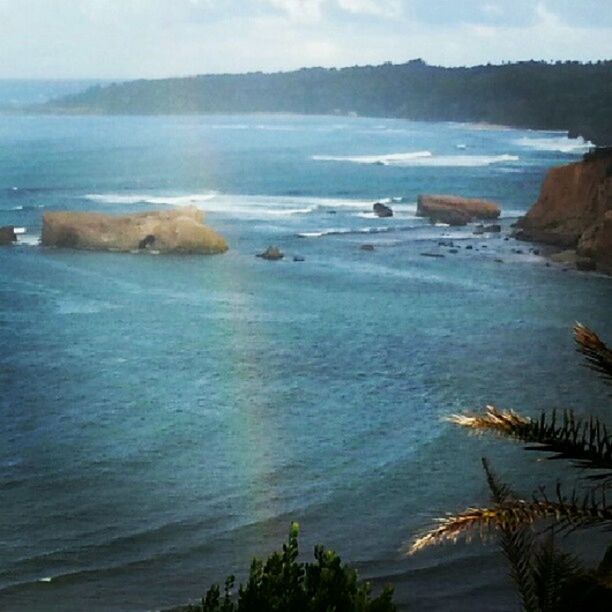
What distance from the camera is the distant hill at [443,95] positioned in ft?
409

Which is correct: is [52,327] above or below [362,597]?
below

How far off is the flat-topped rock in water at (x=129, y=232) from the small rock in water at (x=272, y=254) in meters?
4.14

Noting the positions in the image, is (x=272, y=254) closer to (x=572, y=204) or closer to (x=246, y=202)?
(x=572, y=204)

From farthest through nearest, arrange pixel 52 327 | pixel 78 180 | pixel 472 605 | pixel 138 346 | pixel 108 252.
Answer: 1. pixel 78 180
2. pixel 108 252
3. pixel 52 327
4. pixel 138 346
5. pixel 472 605

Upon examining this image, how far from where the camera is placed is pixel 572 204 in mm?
77062

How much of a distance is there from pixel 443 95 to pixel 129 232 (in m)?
95.3

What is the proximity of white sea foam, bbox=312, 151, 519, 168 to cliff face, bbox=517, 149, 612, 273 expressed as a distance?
4692 cm

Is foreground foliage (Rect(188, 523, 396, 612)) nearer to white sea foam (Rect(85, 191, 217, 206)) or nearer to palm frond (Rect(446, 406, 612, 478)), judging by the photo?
palm frond (Rect(446, 406, 612, 478))

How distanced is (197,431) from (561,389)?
1253cm

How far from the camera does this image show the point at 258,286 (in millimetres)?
63125

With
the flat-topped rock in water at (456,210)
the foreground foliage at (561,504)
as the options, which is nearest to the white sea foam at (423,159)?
the flat-topped rock in water at (456,210)

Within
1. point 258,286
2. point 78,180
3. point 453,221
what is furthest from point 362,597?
point 78,180

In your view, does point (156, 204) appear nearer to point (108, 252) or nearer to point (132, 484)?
point (108, 252)

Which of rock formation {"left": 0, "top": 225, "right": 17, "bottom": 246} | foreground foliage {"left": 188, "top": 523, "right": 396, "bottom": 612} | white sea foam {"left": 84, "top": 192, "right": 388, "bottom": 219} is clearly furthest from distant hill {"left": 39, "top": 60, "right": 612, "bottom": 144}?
foreground foliage {"left": 188, "top": 523, "right": 396, "bottom": 612}
